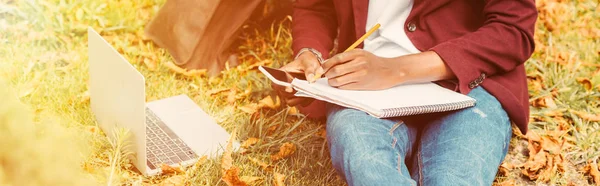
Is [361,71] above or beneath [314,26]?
above

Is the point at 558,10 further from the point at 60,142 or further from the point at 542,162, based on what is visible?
the point at 60,142

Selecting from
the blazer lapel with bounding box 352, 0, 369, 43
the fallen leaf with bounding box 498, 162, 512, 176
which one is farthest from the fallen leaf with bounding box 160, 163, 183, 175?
the fallen leaf with bounding box 498, 162, 512, 176

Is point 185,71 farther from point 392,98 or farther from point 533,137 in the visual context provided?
point 533,137

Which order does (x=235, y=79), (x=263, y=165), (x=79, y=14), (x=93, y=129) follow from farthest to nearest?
(x=79, y=14) < (x=235, y=79) < (x=93, y=129) < (x=263, y=165)

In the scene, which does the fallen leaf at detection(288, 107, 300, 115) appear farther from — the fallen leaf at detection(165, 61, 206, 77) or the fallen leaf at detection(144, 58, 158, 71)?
the fallen leaf at detection(144, 58, 158, 71)

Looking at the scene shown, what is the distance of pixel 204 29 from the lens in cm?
317

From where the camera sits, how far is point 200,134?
2.66 m

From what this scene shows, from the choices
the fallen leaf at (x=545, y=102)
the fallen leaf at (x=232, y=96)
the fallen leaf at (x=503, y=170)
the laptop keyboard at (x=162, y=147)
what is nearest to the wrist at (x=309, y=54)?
the laptop keyboard at (x=162, y=147)

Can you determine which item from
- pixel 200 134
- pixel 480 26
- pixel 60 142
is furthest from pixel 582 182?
pixel 60 142

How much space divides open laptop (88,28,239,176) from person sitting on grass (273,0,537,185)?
485 mm

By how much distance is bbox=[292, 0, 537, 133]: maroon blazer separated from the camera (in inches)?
83.0

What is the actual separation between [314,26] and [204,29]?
2.78ft

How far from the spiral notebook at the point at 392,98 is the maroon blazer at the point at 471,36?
10 cm

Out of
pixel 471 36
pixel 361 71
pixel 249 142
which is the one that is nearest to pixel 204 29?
pixel 249 142
